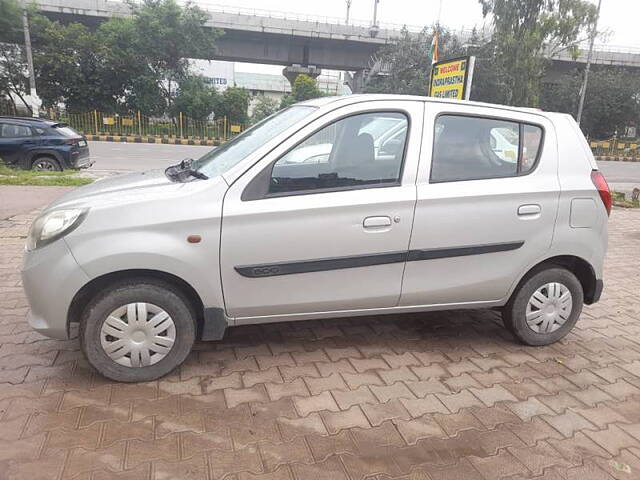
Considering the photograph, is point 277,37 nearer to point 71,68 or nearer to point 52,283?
point 71,68

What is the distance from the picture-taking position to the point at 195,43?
28.8m

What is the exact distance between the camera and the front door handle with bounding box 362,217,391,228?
3.04 metres

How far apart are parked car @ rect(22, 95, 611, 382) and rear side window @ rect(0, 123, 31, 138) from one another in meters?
9.67

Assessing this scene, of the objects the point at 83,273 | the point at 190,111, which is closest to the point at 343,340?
the point at 83,273

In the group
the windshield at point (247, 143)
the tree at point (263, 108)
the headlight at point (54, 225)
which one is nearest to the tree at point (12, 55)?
the tree at point (263, 108)

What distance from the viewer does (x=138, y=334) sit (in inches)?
114

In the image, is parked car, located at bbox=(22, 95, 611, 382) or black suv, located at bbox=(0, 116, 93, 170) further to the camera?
black suv, located at bbox=(0, 116, 93, 170)

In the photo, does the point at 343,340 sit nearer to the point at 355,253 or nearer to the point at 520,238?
the point at 355,253

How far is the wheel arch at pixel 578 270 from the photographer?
358cm

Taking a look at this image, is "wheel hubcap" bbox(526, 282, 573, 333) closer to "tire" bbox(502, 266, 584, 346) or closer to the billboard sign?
"tire" bbox(502, 266, 584, 346)

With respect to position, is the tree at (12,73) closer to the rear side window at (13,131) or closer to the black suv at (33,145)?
the rear side window at (13,131)

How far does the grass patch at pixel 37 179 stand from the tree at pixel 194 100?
19.7 metres

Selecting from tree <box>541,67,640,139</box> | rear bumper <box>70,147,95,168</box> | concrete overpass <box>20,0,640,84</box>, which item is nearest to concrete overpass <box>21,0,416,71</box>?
concrete overpass <box>20,0,640,84</box>

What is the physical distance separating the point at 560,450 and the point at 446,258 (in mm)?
1266
